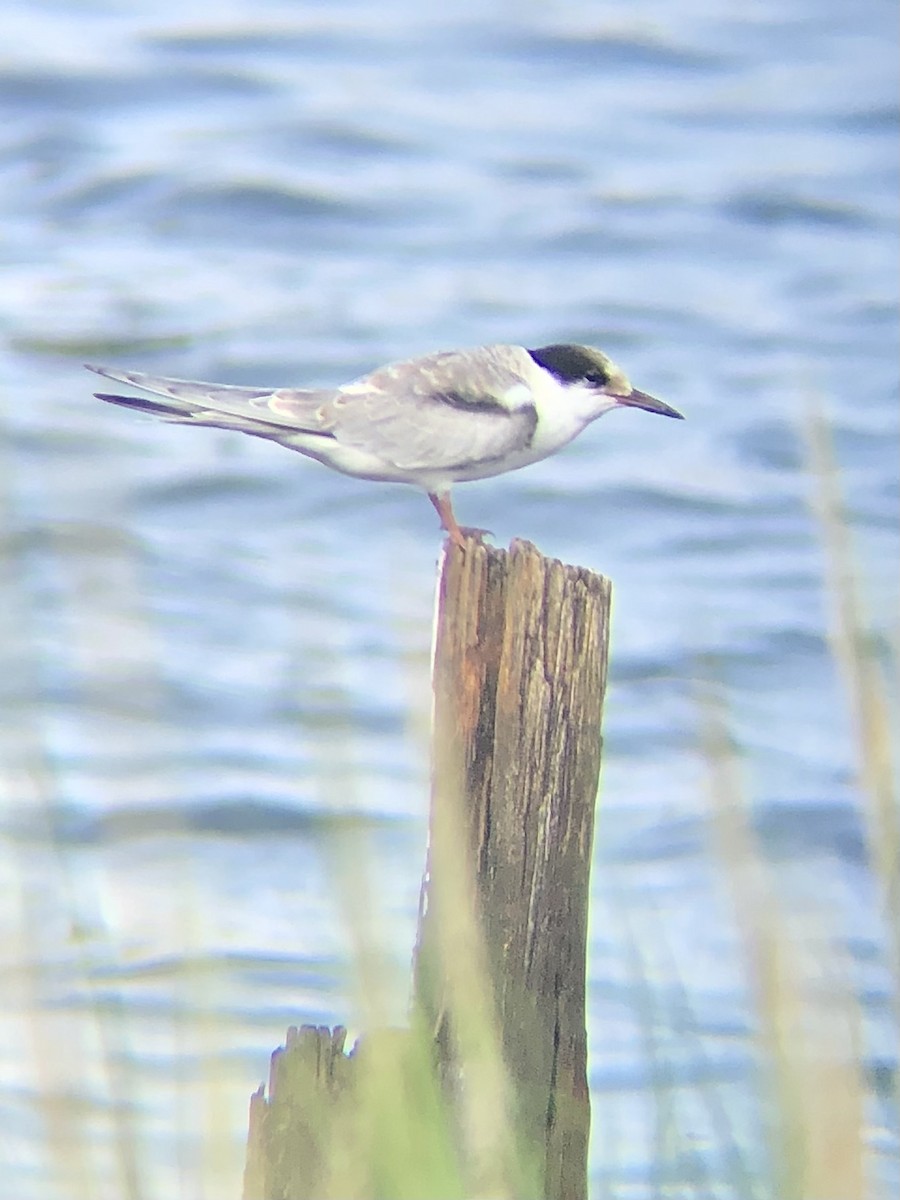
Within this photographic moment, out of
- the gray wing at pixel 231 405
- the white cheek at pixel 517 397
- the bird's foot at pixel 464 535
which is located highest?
the white cheek at pixel 517 397

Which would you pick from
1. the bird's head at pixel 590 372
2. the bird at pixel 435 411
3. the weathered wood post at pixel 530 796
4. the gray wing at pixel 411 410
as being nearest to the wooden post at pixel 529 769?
the weathered wood post at pixel 530 796

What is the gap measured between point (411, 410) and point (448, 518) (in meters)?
0.60

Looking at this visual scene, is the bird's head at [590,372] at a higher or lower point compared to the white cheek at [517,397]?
higher

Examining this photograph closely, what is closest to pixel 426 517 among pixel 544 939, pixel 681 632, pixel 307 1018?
pixel 681 632

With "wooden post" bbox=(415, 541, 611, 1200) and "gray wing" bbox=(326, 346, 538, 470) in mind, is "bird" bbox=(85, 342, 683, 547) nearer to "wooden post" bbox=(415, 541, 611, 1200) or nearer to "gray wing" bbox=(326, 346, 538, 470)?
"gray wing" bbox=(326, 346, 538, 470)

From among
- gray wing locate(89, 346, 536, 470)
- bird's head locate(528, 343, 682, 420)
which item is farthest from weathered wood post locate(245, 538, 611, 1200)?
bird's head locate(528, 343, 682, 420)

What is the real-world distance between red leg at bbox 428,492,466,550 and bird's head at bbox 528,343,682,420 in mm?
537

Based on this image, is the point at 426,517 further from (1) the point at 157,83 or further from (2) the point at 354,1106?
(2) the point at 354,1106

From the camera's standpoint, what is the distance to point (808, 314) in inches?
898

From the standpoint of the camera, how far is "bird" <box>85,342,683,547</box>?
209 inches

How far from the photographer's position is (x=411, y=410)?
18.4 ft

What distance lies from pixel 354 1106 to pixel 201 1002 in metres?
1.08

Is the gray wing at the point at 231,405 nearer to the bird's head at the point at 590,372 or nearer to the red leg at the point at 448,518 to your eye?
the red leg at the point at 448,518

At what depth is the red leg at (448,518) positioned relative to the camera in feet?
14.6
